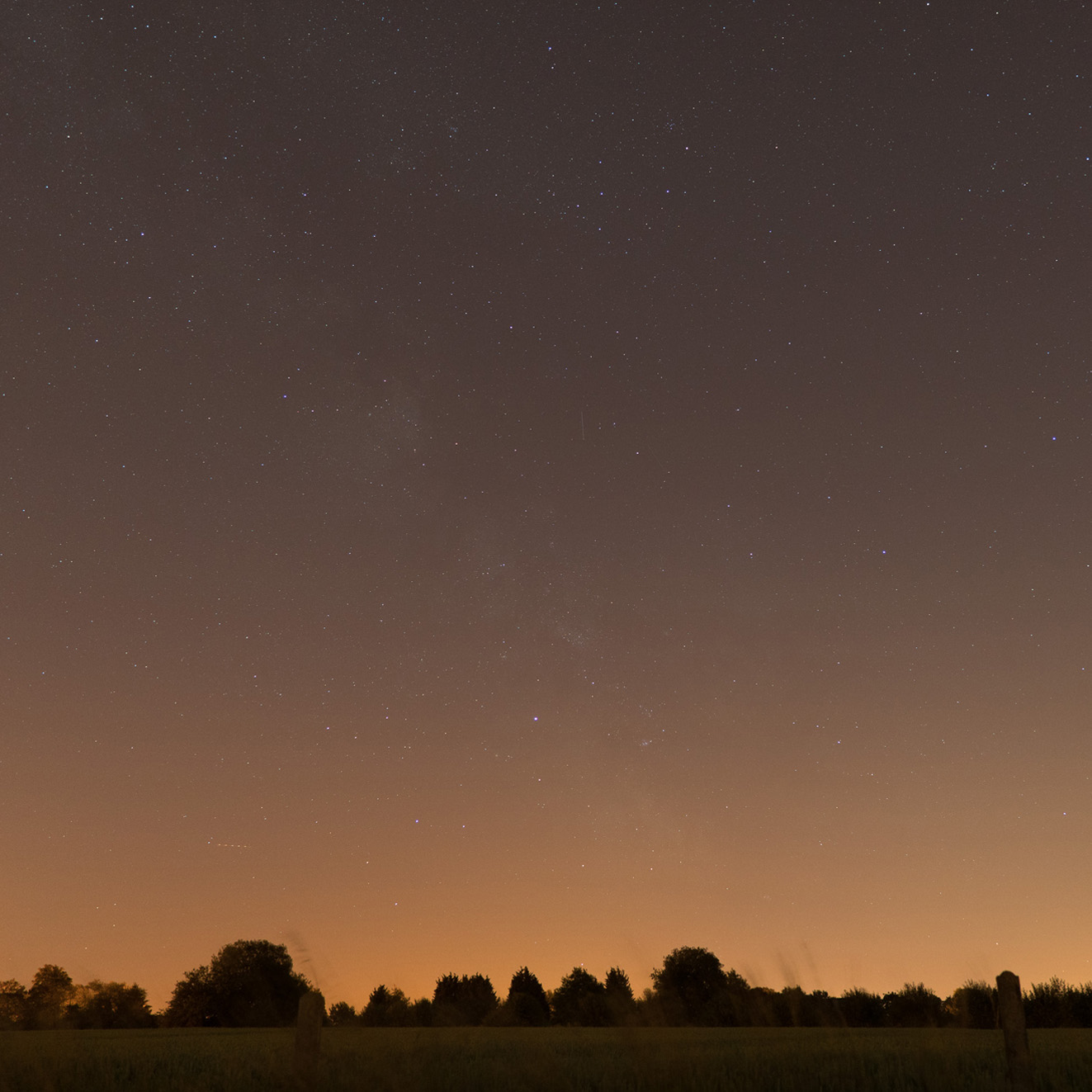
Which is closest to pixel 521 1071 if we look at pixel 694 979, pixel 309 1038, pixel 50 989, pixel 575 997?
pixel 309 1038

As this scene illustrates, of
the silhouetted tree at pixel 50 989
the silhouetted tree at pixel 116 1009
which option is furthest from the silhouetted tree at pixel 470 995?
the silhouetted tree at pixel 50 989

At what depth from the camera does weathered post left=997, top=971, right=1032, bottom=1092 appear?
Answer: 10.8 m

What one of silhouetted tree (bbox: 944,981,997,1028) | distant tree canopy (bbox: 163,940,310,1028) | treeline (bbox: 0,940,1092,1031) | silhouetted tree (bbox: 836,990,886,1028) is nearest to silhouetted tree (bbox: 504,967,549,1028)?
treeline (bbox: 0,940,1092,1031)

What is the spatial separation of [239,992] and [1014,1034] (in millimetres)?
94996

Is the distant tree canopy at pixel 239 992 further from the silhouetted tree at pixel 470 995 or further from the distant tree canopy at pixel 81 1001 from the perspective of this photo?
the silhouetted tree at pixel 470 995

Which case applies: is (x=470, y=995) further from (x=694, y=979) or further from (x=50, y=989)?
→ (x=50, y=989)

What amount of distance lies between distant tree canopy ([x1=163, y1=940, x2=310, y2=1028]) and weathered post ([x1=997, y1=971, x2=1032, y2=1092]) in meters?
87.9

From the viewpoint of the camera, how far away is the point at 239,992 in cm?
8962

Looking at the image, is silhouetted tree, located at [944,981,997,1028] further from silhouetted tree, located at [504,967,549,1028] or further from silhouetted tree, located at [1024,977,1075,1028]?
silhouetted tree, located at [504,967,549,1028]

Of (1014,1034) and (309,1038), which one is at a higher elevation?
(309,1038)

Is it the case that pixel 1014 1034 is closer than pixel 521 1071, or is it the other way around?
pixel 1014 1034

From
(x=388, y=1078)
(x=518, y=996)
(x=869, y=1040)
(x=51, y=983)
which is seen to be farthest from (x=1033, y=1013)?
(x=51, y=983)

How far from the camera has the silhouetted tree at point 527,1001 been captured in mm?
92438

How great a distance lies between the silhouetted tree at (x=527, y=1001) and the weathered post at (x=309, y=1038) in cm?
8708
